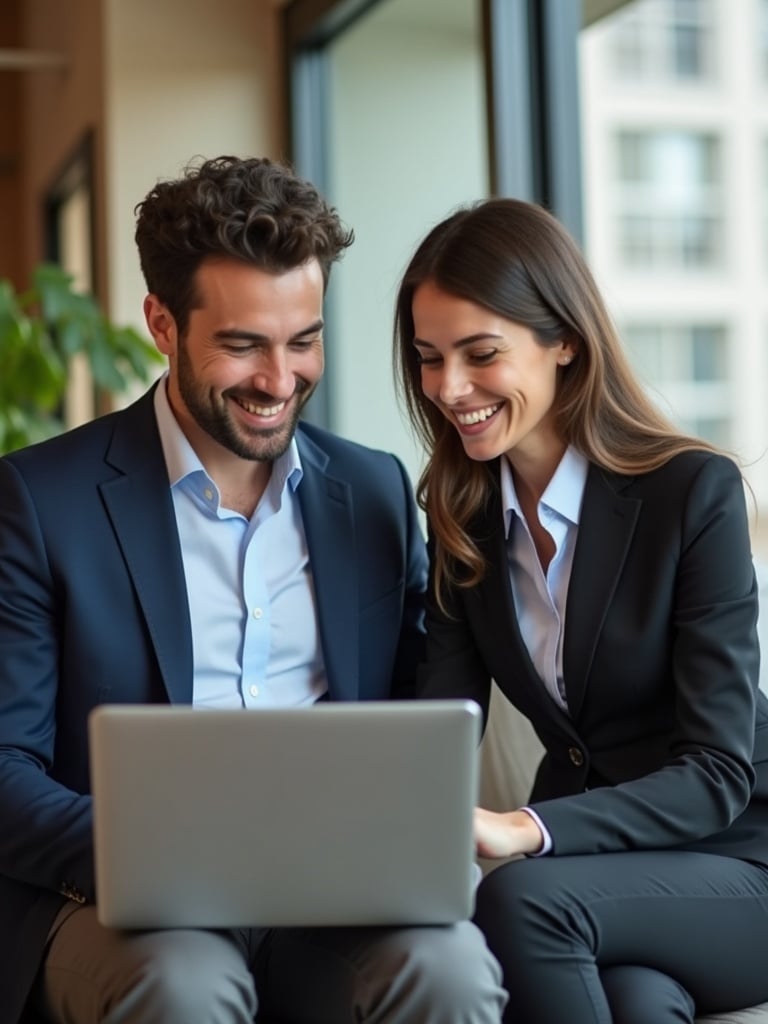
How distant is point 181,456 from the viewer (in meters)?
1.97

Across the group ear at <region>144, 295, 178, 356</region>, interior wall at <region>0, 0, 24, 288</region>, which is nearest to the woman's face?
ear at <region>144, 295, 178, 356</region>

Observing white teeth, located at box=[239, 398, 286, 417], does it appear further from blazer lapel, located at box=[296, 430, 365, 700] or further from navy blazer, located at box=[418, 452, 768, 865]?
navy blazer, located at box=[418, 452, 768, 865]

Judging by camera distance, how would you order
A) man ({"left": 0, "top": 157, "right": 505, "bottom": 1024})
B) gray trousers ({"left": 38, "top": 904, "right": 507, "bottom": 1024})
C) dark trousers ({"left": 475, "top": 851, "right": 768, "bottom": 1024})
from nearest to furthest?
gray trousers ({"left": 38, "top": 904, "right": 507, "bottom": 1024}), dark trousers ({"left": 475, "top": 851, "right": 768, "bottom": 1024}), man ({"left": 0, "top": 157, "right": 505, "bottom": 1024})

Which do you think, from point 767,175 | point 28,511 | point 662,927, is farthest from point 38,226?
point 662,927

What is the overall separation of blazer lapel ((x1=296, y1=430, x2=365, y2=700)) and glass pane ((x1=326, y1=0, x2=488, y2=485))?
2.26m

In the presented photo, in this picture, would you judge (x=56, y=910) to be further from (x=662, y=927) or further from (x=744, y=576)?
(x=744, y=576)

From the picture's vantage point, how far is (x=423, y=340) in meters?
1.90

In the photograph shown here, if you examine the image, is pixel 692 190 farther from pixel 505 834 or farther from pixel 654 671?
pixel 505 834

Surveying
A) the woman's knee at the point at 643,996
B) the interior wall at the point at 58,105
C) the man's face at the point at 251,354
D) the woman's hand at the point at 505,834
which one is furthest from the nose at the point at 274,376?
the interior wall at the point at 58,105

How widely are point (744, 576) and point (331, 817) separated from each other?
673 mm

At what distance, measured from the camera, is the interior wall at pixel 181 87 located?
468 cm

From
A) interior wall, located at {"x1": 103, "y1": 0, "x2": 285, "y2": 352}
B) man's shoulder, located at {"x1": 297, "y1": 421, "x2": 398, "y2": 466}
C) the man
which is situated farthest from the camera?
interior wall, located at {"x1": 103, "y1": 0, "x2": 285, "y2": 352}

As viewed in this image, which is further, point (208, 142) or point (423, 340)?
point (208, 142)

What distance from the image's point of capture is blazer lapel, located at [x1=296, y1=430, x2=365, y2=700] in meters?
1.99
